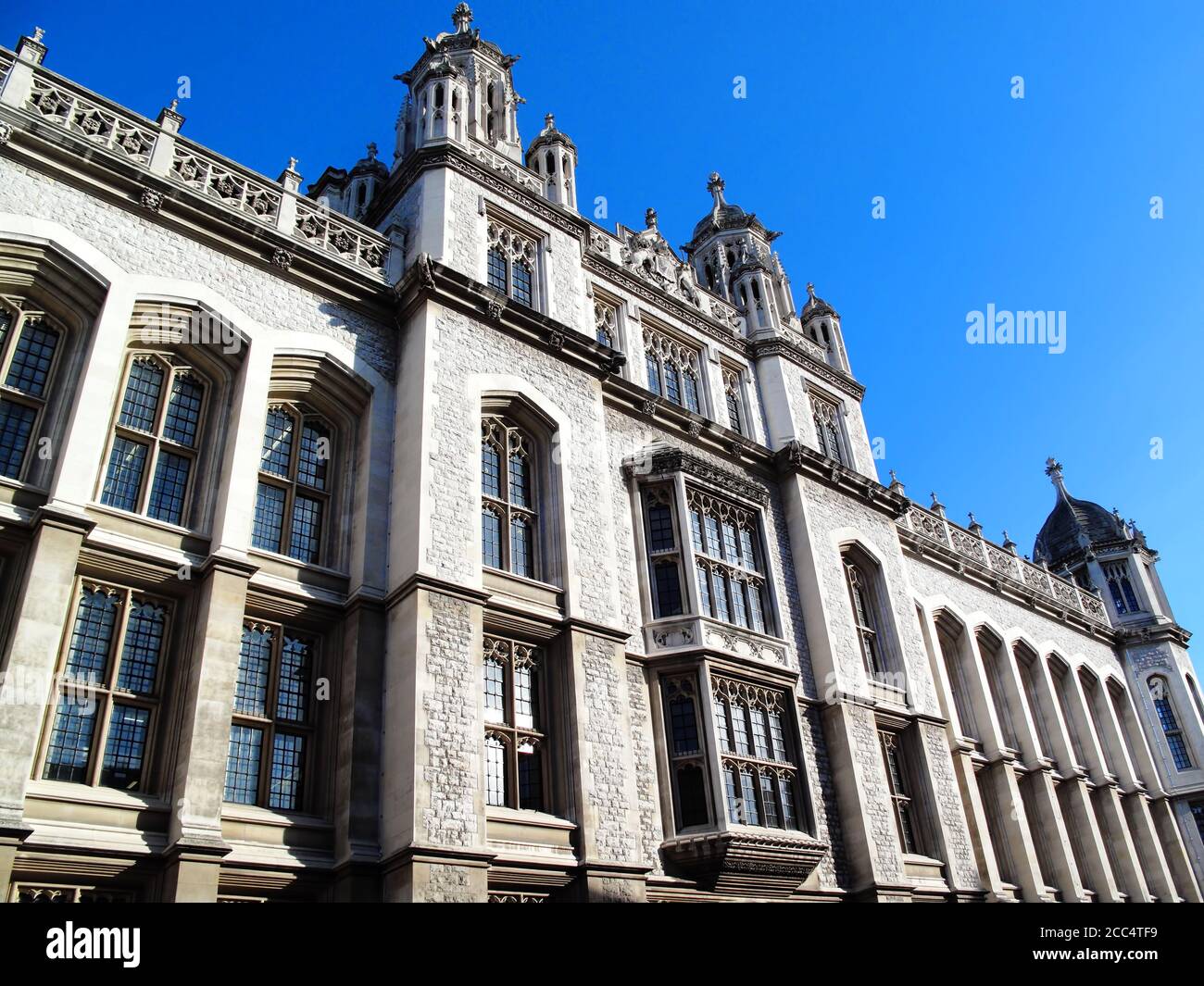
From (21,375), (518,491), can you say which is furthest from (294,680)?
(21,375)

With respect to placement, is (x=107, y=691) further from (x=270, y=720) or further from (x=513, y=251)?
(x=513, y=251)

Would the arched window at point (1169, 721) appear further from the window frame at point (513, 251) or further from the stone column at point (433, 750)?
the stone column at point (433, 750)

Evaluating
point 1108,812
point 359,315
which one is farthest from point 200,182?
point 1108,812

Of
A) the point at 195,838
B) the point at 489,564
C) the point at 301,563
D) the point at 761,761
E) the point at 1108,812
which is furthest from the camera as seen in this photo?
the point at 1108,812

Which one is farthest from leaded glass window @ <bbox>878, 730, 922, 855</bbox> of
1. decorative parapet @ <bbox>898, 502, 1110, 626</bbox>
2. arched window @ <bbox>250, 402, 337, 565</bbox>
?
arched window @ <bbox>250, 402, 337, 565</bbox>

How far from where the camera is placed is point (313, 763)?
531 inches

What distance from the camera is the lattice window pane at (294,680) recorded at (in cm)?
1362

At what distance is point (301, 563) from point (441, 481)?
2.40 metres

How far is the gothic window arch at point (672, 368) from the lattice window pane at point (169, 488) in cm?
1079

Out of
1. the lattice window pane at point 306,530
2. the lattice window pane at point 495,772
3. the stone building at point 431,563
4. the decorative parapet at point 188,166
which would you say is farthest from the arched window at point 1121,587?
the lattice window pane at point 306,530

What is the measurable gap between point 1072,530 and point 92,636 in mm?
35980

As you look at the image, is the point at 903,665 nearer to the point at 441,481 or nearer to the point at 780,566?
the point at 780,566

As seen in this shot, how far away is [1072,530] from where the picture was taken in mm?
38750

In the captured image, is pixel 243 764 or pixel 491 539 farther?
pixel 491 539
